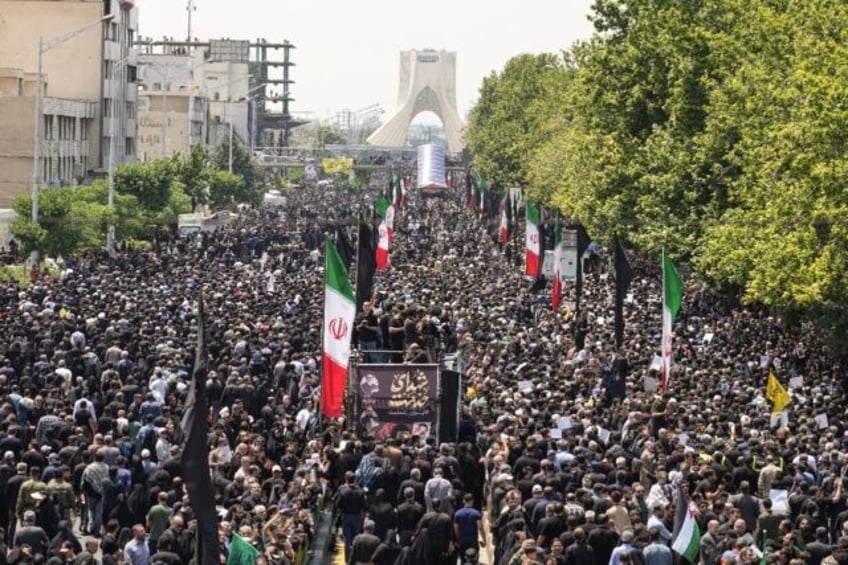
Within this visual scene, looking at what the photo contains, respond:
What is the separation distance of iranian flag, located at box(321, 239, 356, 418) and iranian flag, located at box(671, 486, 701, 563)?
6033mm

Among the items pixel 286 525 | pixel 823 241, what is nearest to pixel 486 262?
pixel 823 241

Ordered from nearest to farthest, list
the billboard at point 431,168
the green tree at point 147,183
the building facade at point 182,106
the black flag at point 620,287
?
the black flag at point 620,287
the green tree at point 147,183
the building facade at point 182,106
the billboard at point 431,168

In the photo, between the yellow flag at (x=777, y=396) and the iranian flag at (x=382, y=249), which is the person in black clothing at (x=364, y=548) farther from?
the iranian flag at (x=382, y=249)

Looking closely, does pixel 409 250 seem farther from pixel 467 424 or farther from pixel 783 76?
pixel 467 424

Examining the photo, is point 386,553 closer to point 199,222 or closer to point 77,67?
point 199,222

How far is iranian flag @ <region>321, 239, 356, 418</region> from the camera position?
24.7 m

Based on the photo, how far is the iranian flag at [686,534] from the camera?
19.4m

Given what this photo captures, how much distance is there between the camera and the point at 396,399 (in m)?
26.6

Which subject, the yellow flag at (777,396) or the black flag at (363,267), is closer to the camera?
the yellow flag at (777,396)

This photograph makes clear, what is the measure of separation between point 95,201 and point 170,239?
329 cm

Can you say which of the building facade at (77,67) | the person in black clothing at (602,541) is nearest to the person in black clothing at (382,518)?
the person in black clothing at (602,541)

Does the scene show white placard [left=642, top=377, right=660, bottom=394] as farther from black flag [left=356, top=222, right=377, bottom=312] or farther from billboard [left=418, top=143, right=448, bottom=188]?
billboard [left=418, top=143, right=448, bottom=188]

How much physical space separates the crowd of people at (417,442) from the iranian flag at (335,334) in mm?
517

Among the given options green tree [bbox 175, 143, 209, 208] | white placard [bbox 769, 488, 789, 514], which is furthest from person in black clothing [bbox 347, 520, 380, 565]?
green tree [bbox 175, 143, 209, 208]
